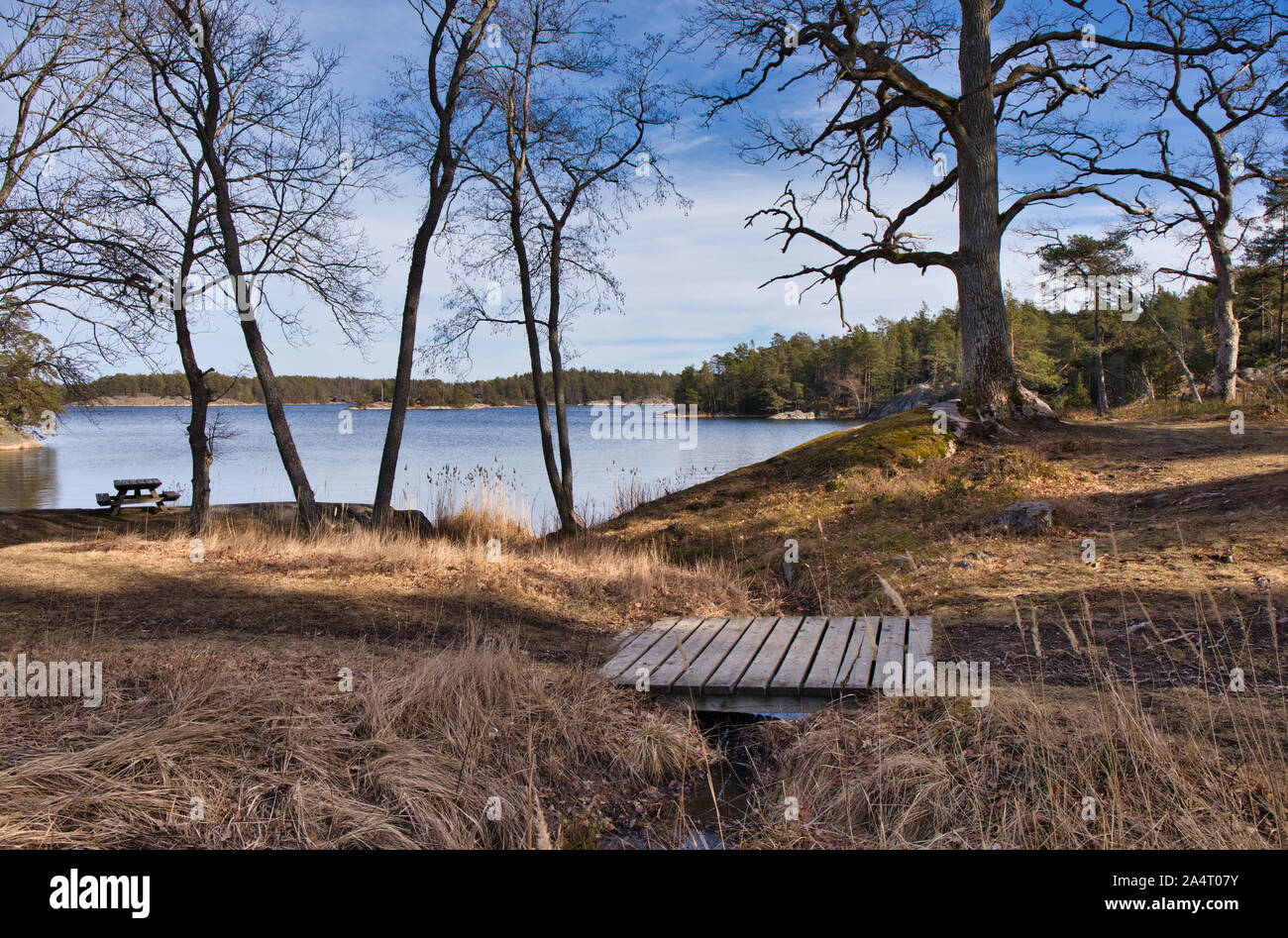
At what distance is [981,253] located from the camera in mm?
13211

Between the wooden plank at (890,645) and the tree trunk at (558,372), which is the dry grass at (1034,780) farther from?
the tree trunk at (558,372)

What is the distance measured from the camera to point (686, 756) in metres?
4.64

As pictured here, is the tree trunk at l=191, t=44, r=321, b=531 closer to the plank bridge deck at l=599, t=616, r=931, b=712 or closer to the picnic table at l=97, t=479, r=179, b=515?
the picnic table at l=97, t=479, r=179, b=515

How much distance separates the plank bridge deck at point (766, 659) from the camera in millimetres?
5191

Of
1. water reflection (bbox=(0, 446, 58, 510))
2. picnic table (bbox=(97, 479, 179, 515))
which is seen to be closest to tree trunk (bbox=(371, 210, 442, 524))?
picnic table (bbox=(97, 479, 179, 515))

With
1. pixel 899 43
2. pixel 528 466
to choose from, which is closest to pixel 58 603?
pixel 899 43

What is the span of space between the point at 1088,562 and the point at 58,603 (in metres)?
9.44

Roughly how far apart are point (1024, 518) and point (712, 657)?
198 inches

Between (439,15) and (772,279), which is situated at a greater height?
(439,15)

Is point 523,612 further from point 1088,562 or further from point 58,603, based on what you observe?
point 1088,562

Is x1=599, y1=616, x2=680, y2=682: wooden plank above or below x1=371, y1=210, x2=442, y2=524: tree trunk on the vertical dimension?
below

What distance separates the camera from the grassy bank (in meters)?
3.50
